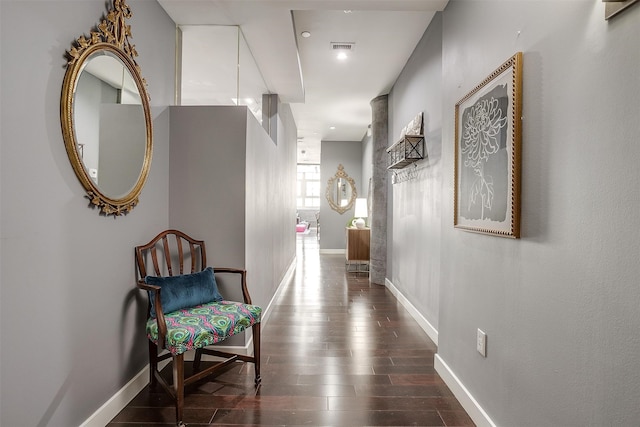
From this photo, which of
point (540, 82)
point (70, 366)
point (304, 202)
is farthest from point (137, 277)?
point (304, 202)

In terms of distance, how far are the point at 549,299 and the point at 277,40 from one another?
2.83 m

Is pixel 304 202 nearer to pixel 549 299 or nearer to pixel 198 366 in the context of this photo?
pixel 198 366

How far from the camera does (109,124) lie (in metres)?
1.84

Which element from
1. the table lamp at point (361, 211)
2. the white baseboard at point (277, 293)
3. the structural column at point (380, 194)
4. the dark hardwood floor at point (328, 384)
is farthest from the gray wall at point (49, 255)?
the table lamp at point (361, 211)

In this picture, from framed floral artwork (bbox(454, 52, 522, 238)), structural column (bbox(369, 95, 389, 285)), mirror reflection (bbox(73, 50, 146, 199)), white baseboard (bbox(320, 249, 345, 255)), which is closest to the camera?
framed floral artwork (bbox(454, 52, 522, 238))

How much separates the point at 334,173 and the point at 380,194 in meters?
3.71

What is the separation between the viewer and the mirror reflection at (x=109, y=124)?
63.7 inches

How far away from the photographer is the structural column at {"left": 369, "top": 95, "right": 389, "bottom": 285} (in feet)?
17.0

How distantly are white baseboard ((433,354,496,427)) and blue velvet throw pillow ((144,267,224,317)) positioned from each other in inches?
63.8

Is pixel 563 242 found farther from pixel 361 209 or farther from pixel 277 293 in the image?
pixel 361 209

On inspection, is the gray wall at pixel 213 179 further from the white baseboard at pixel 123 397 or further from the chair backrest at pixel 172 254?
the white baseboard at pixel 123 397

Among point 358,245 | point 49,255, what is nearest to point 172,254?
point 49,255

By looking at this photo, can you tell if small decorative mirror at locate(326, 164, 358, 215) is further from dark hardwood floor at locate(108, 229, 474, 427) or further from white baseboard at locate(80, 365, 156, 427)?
white baseboard at locate(80, 365, 156, 427)

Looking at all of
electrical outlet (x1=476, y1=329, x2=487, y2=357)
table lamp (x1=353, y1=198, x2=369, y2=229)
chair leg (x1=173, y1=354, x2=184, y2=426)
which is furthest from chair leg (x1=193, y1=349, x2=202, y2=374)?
table lamp (x1=353, y1=198, x2=369, y2=229)
